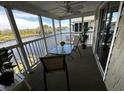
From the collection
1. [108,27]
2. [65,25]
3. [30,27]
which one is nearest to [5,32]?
[30,27]

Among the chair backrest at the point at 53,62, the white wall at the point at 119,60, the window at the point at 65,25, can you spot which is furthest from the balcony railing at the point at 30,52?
the white wall at the point at 119,60

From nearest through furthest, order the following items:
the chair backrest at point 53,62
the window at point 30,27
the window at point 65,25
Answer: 1. the chair backrest at point 53,62
2. the window at point 30,27
3. the window at point 65,25

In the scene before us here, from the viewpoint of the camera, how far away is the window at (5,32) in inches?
79.4

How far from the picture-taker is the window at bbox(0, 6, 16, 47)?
79.4 inches

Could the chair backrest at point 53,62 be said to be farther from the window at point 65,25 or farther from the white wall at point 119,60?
the window at point 65,25

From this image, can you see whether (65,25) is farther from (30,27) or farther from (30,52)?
(30,52)

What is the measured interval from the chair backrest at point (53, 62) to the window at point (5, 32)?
120 centimetres

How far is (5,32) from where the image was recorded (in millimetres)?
2164

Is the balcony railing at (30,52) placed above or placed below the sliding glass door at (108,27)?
below

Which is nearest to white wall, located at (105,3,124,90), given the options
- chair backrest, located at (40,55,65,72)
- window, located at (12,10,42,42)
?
chair backrest, located at (40,55,65,72)

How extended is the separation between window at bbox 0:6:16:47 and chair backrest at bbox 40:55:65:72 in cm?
120

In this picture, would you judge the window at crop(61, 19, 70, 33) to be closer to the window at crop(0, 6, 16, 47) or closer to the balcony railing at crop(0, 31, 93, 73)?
the balcony railing at crop(0, 31, 93, 73)

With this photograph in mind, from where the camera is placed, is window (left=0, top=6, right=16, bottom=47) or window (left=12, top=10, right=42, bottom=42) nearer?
window (left=0, top=6, right=16, bottom=47)

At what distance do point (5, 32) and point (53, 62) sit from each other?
61.5 inches
